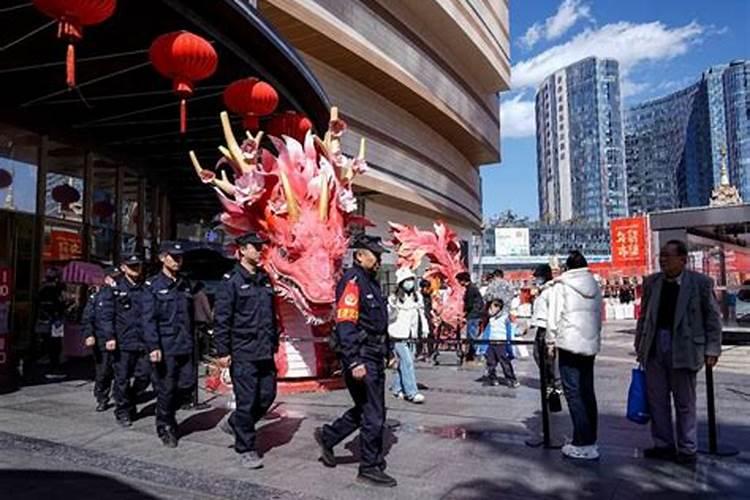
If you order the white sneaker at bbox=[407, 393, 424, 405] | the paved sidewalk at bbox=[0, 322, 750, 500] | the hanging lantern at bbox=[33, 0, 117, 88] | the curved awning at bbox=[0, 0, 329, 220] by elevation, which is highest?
the curved awning at bbox=[0, 0, 329, 220]

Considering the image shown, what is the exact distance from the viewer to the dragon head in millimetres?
8500

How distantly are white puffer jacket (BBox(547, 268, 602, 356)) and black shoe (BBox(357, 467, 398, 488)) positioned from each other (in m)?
1.79

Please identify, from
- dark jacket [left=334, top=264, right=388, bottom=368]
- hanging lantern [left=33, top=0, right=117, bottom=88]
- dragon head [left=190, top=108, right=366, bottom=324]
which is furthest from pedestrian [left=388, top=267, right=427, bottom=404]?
hanging lantern [left=33, top=0, right=117, bottom=88]

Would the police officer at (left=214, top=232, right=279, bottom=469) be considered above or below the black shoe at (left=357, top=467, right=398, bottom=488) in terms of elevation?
above

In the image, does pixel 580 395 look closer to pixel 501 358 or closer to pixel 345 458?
pixel 345 458

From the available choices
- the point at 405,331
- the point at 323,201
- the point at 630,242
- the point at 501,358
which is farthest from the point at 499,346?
the point at 630,242

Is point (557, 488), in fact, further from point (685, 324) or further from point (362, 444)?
point (685, 324)

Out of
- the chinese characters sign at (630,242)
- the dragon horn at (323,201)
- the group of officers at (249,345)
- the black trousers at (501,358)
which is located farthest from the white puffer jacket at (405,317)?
the chinese characters sign at (630,242)

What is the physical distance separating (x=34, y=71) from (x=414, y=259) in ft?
28.8

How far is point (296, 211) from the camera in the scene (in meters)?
8.89

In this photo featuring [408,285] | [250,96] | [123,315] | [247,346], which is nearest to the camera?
[247,346]

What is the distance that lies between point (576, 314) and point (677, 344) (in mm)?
807

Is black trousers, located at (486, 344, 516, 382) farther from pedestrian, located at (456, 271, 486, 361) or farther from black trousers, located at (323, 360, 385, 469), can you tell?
black trousers, located at (323, 360, 385, 469)

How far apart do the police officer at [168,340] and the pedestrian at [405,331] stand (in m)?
2.39
